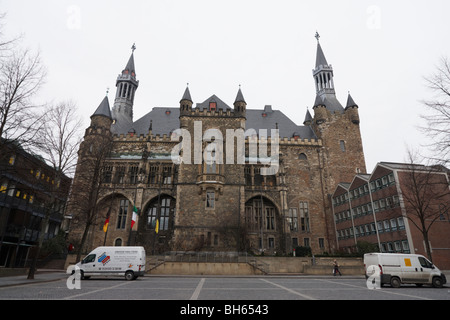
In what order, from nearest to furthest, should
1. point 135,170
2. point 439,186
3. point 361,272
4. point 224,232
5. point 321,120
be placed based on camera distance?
point 361,272, point 439,186, point 224,232, point 135,170, point 321,120

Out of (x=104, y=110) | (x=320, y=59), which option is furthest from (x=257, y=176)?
(x=320, y=59)

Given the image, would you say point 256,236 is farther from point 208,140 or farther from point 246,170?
point 208,140

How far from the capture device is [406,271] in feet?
43.7

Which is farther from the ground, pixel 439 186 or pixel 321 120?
pixel 321 120

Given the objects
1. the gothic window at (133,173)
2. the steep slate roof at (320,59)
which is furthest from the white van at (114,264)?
the steep slate roof at (320,59)

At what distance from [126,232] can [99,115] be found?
53.3ft

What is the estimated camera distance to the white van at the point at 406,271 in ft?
43.3

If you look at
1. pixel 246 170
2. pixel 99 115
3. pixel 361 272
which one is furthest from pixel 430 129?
pixel 99 115

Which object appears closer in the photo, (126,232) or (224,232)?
(224,232)

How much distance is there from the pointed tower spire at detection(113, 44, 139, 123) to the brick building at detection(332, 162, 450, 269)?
36.0 metres

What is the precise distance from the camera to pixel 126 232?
32875mm

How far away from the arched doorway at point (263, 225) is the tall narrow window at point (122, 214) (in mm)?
Answer: 15110

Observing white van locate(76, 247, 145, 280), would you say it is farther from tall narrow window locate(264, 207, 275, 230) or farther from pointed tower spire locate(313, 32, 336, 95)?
pointed tower spire locate(313, 32, 336, 95)

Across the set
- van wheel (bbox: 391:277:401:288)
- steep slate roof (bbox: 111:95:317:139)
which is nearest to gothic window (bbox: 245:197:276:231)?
steep slate roof (bbox: 111:95:317:139)
